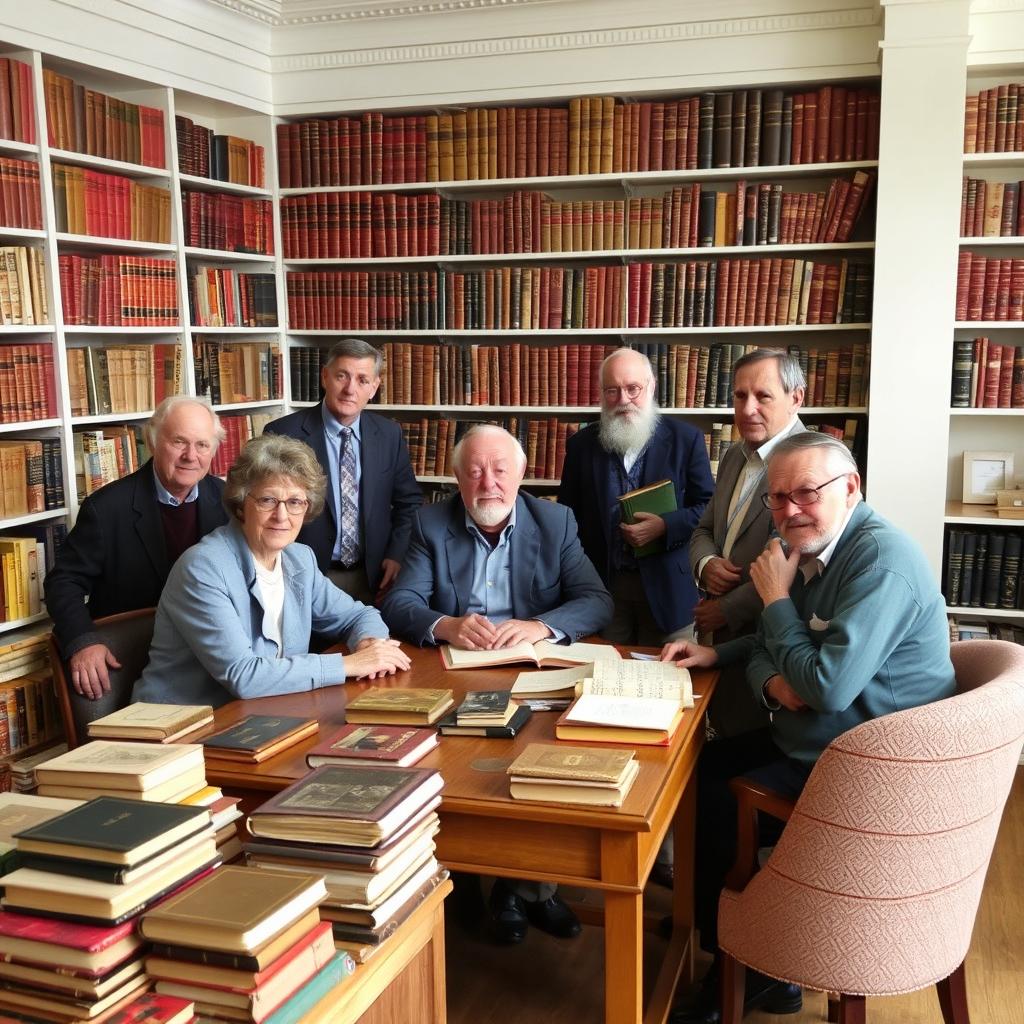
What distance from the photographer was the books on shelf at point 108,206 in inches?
157

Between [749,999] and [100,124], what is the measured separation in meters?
3.80

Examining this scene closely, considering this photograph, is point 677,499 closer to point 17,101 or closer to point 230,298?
point 230,298

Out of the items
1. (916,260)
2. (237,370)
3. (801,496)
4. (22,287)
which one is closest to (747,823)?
(801,496)

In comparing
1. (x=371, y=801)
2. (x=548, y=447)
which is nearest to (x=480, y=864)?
(x=371, y=801)

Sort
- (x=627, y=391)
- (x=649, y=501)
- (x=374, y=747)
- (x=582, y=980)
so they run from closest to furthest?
(x=374, y=747)
(x=582, y=980)
(x=649, y=501)
(x=627, y=391)

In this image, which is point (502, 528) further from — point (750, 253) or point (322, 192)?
point (322, 192)

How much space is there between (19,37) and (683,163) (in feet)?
8.56

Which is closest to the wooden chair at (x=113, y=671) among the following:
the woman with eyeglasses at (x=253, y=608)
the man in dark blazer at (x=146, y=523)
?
the woman with eyeglasses at (x=253, y=608)

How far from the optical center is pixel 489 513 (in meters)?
3.02

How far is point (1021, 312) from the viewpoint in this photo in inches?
167

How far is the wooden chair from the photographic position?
273 centimetres

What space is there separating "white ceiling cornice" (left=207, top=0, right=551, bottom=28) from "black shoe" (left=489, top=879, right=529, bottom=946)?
3.58 m

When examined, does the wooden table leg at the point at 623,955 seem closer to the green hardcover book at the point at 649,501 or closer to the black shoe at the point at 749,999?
the black shoe at the point at 749,999

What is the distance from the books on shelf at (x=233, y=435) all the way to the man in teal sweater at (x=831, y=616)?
3054mm
